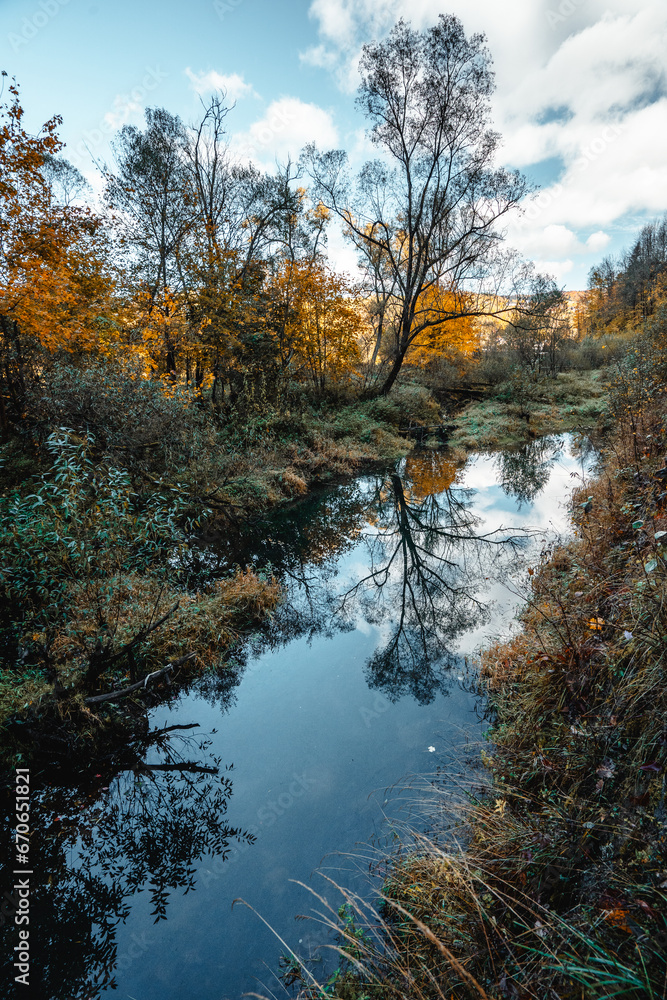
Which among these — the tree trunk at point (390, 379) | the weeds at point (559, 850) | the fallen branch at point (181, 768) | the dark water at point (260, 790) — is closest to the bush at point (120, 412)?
the dark water at point (260, 790)

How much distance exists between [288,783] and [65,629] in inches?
97.8

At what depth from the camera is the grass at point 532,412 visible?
1605 centimetres

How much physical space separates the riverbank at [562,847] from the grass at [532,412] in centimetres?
1273

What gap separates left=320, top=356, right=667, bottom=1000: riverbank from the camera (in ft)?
4.97

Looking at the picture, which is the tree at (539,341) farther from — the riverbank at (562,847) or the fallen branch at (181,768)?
the fallen branch at (181,768)

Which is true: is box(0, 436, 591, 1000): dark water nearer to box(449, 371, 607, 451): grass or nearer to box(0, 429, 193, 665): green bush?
box(0, 429, 193, 665): green bush

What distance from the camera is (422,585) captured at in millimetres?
6473

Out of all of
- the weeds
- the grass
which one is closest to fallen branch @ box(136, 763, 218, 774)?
the weeds

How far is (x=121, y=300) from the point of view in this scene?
12078 mm

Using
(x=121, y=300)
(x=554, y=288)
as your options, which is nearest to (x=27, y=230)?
(x=121, y=300)

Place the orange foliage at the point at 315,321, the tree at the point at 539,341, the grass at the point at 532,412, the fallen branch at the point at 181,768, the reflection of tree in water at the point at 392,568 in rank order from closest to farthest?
the fallen branch at the point at 181,768 → the reflection of tree in water at the point at 392,568 → the orange foliage at the point at 315,321 → the grass at the point at 532,412 → the tree at the point at 539,341

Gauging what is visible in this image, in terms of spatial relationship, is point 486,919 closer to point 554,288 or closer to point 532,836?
point 532,836

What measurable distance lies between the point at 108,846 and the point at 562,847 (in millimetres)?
2937

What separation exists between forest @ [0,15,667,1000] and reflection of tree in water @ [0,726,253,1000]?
1.16ft
